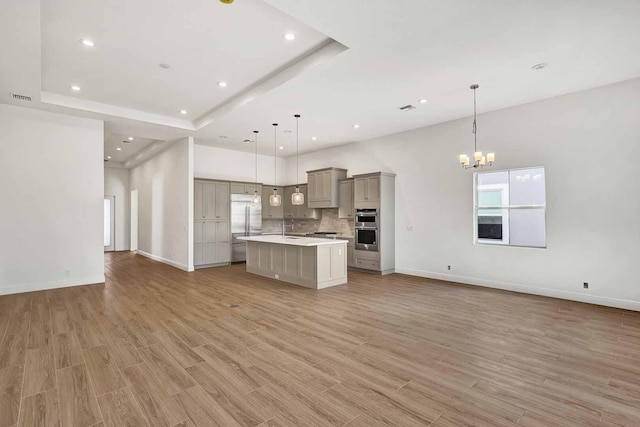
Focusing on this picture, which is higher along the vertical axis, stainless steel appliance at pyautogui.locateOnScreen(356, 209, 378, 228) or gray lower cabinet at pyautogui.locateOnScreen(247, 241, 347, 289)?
stainless steel appliance at pyautogui.locateOnScreen(356, 209, 378, 228)

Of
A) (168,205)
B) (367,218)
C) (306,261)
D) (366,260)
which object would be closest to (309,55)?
(306,261)

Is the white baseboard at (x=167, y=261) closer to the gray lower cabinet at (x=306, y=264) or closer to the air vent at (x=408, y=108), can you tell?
the gray lower cabinet at (x=306, y=264)

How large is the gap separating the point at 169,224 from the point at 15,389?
22.5ft

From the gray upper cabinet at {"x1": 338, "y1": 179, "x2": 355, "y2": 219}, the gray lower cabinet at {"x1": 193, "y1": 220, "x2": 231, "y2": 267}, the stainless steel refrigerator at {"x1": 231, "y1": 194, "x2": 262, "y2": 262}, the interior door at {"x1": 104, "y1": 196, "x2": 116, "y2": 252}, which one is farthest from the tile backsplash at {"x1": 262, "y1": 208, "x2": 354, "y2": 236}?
the interior door at {"x1": 104, "y1": 196, "x2": 116, "y2": 252}

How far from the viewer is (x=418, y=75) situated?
4488 millimetres

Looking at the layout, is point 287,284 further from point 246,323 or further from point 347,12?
point 347,12

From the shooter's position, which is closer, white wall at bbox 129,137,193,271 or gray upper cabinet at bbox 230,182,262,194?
white wall at bbox 129,137,193,271

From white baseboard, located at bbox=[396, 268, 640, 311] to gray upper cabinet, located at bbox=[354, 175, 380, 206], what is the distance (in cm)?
193

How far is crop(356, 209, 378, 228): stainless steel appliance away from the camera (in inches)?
294

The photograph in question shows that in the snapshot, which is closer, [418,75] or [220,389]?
[220,389]

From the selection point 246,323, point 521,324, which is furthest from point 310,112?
point 521,324

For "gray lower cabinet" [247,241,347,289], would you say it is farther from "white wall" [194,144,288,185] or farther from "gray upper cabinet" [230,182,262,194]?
"white wall" [194,144,288,185]

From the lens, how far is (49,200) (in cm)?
602

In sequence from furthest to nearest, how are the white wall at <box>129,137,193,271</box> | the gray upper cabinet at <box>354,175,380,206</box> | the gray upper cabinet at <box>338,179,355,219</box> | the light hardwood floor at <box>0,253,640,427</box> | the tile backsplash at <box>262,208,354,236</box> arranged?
the tile backsplash at <box>262,208,354,236</box>
the gray upper cabinet at <box>338,179,355,219</box>
the white wall at <box>129,137,193,271</box>
the gray upper cabinet at <box>354,175,380,206</box>
the light hardwood floor at <box>0,253,640,427</box>
